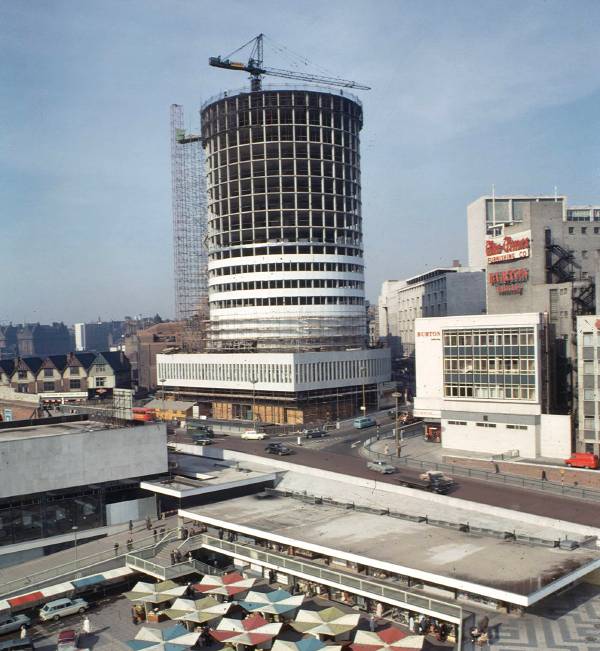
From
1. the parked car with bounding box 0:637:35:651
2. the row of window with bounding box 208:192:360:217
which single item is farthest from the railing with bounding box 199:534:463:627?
the row of window with bounding box 208:192:360:217

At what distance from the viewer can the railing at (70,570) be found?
52.4m

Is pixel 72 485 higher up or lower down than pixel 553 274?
lower down

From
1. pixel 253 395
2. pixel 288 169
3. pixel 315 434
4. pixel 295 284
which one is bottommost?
pixel 315 434

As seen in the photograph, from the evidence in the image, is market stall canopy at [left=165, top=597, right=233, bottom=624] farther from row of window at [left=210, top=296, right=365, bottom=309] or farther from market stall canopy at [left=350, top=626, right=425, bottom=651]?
row of window at [left=210, top=296, right=365, bottom=309]

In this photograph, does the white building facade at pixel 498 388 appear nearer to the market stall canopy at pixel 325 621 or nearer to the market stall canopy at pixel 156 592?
the market stall canopy at pixel 325 621

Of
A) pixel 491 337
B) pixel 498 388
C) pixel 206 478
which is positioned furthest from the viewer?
pixel 491 337

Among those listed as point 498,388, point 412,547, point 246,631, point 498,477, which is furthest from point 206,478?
point 498,388

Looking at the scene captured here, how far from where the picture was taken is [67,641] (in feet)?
144

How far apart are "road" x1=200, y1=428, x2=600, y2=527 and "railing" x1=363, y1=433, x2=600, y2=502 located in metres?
0.97

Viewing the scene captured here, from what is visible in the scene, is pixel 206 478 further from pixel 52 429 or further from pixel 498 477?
pixel 498 477

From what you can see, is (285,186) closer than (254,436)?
No

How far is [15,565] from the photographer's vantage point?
58.3 m

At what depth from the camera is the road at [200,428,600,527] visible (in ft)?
210

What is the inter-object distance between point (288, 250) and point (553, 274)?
5781 cm
